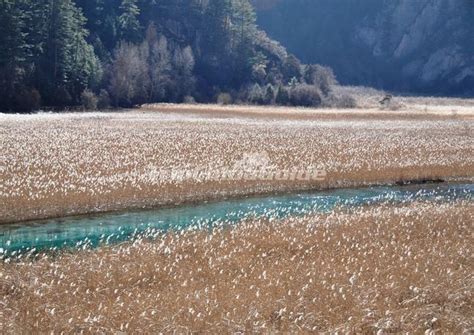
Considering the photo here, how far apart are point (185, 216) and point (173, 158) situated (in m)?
11.3

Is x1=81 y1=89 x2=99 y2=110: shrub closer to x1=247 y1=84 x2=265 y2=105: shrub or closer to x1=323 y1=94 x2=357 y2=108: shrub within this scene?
x1=247 y1=84 x2=265 y2=105: shrub

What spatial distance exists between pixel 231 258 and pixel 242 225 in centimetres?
404

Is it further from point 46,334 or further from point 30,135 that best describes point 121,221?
point 30,135

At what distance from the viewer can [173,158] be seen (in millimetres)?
31688

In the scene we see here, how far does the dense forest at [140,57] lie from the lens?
243ft

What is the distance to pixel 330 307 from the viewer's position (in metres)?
10.9

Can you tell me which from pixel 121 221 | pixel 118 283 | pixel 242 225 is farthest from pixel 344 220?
pixel 118 283

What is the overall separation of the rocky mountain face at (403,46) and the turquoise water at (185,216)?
152m

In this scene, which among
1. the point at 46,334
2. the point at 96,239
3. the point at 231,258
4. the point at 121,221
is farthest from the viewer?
the point at 121,221

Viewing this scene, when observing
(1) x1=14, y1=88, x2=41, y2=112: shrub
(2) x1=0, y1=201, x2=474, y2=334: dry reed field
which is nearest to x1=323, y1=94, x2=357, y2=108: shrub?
(1) x1=14, y1=88, x2=41, y2=112: shrub

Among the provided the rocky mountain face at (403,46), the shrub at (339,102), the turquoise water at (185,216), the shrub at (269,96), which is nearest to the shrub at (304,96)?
the shrub at (339,102)

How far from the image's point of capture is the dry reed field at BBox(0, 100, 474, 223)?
21.9 meters

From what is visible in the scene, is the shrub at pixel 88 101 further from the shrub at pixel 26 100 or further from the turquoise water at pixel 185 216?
the turquoise water at pixel 185 216

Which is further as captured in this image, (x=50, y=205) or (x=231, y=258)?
(x=50, y=205)
